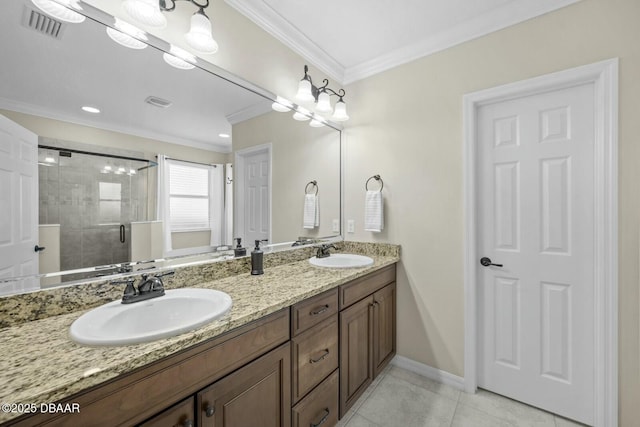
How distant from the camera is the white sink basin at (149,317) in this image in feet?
2.63

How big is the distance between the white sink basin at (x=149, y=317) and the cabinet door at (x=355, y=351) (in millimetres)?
781

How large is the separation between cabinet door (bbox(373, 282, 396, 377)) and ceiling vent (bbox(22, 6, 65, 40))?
2078 mm

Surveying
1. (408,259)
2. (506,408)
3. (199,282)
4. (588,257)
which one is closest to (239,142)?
(199,282)

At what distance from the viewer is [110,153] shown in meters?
1.19

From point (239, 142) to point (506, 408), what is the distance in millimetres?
2413

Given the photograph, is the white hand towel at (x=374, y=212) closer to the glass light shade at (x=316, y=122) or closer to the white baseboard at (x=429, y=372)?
the glass light shade at (x=316, y=122)

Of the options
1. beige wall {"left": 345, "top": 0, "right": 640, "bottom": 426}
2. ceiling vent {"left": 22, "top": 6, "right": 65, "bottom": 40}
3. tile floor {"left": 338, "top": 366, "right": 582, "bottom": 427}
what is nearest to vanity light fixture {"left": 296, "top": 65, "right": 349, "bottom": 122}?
beige wall {"left": 345, "top": 0, "right": 640, "bottom": 426}

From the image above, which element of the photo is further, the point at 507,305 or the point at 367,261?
the point at 367,261

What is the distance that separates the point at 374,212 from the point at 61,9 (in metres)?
2.04

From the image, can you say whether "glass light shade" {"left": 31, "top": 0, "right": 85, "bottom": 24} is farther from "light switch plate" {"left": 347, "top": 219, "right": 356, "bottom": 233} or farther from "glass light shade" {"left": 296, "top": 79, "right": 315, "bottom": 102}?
"light switch plate" {"left": 347, "top": 219, "right": 356, "bottom": 233}

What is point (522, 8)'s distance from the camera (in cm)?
172

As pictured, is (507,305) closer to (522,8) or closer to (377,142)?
(377,142)

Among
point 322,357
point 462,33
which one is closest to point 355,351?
point 322,357

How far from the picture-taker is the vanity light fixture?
2.01 m
